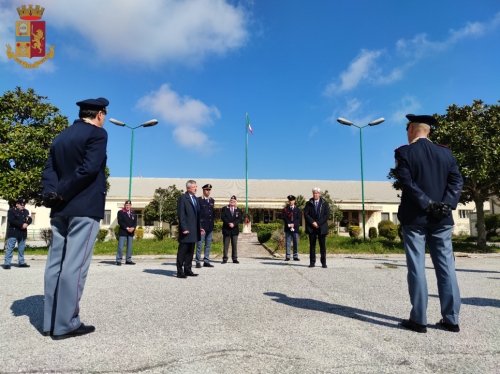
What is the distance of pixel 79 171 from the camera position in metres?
3.01

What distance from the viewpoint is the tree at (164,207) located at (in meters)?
33.5

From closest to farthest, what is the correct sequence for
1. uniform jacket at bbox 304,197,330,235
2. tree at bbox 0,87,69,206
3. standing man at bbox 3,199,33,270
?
uniform jacket at bbox 304,197,330,235 → standing man at bbox 3,199,33,270 → tree at bbox 0,87,69,206

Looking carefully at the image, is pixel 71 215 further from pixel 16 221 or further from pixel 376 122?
pixel 376 122

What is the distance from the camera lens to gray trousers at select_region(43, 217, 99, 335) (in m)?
2.90

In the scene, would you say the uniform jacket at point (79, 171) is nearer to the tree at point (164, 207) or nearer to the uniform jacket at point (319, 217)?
the uniform jacket at point (319, 217)

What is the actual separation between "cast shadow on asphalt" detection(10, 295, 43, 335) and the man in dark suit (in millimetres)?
2558

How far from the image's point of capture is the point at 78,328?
294 cm

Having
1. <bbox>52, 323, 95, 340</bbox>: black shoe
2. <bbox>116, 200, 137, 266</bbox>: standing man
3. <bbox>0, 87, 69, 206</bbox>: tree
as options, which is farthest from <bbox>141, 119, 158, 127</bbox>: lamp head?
<bbox>52, 323, 95, 340</bbox>: black shoe

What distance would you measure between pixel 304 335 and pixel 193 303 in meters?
1.66

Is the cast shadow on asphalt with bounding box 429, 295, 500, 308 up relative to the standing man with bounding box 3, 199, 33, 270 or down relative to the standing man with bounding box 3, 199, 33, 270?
down

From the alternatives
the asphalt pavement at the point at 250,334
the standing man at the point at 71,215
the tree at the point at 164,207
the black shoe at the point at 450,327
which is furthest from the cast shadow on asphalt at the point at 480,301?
the tree at the point at 164,207

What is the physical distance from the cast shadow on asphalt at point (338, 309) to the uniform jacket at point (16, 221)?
814cm

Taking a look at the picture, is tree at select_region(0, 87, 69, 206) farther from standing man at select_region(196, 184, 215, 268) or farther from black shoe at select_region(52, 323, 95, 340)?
black shoe at select_region(52, 323, 95, 340)

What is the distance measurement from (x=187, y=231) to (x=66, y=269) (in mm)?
3921
